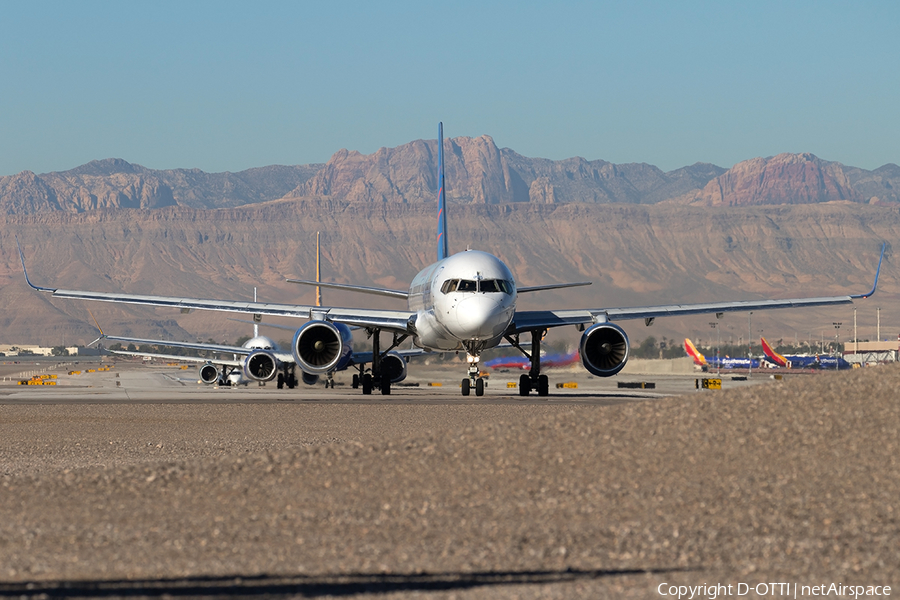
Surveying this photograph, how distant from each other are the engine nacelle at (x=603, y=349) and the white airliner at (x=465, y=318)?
4 centimetres

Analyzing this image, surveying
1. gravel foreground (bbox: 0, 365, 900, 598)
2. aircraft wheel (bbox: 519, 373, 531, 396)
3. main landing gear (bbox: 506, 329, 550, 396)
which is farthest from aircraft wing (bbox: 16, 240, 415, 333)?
gravel foreground (bbox: 0, 365, 900, 598)

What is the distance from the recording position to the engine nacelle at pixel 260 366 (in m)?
72.0

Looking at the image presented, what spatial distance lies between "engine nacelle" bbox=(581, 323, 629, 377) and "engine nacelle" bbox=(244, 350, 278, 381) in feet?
114

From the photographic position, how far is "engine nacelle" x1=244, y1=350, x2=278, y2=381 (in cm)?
7200

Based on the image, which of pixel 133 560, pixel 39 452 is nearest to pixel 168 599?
pixel 133 560

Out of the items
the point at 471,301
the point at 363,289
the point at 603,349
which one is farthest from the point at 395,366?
the point at 471,301

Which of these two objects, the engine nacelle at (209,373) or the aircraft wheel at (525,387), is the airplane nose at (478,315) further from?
the engine nacelle at (209,373)

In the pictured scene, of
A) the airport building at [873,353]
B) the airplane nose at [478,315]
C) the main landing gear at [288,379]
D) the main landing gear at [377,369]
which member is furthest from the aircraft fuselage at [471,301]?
the airport building at [873,353]

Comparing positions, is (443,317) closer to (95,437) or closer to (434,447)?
(95,437)

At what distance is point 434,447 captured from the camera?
16.4 m

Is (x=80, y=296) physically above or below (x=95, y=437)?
above

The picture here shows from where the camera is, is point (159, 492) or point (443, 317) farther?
point (443, 317)

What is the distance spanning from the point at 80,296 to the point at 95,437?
2086cm

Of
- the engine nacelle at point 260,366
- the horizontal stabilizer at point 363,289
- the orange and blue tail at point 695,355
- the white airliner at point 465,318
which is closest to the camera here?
the white airliner at point 465,318
